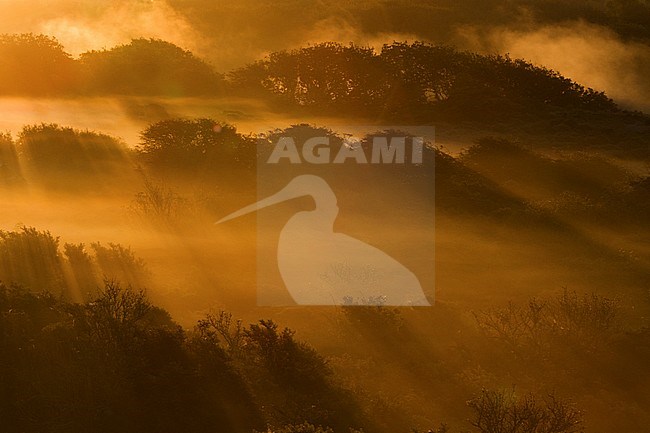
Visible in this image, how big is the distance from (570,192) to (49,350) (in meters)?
15.9

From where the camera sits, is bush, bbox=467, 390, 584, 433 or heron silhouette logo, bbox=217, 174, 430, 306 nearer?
bush, bbox=467, 390, 584, 433

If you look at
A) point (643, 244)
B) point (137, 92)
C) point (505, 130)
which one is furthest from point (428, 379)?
point (137, 92)

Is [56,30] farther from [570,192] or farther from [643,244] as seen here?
[643,244]

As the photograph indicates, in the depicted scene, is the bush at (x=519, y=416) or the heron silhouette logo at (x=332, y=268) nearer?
the bush at (x=519, y=416)

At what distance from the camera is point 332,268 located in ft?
52.8

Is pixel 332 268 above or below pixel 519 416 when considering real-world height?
above

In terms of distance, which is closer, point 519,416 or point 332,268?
point 519,416

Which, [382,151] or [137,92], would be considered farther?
[137,92]

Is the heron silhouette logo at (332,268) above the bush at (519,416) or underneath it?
above

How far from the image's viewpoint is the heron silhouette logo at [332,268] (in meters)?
14.7

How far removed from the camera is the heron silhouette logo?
14.7 m

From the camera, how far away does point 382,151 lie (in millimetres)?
24625

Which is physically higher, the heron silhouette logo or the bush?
the heron silhouette logo

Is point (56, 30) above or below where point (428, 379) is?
above
